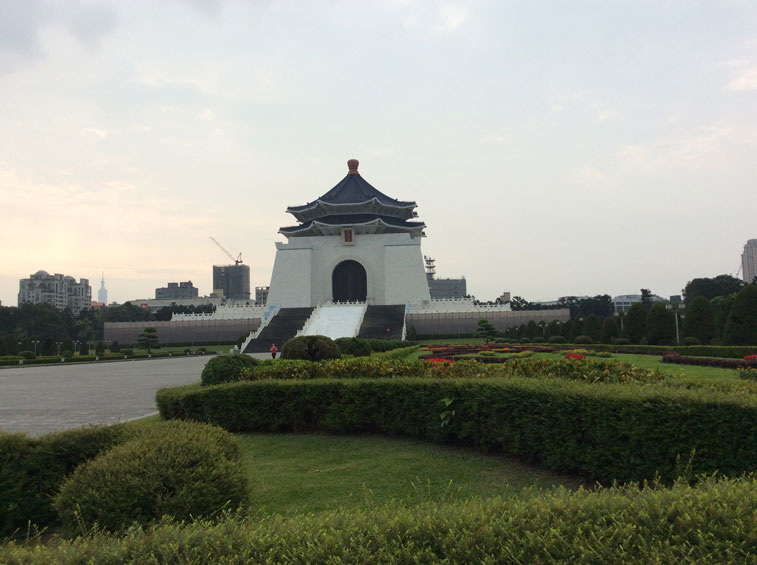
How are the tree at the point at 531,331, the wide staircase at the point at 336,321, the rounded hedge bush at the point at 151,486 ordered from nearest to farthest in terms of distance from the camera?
the rounded hedge bush at the point at 151,486, the tree at the point at 531,331, the wide staircase at the point at 336,321

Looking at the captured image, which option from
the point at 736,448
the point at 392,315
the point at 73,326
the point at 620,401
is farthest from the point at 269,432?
the point at 73,326

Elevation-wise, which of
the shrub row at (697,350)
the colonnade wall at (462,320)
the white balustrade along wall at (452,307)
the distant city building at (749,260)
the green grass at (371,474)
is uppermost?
the distant city building at (749,260)

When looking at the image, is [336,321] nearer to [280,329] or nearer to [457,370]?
[280,329]

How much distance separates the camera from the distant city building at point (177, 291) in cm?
14525

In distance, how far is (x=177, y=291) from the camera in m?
146

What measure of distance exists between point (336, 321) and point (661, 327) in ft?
67.0

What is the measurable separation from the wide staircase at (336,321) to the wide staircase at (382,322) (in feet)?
1.57

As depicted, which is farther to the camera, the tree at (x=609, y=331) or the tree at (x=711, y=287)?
the tree at (x=711, y=287)

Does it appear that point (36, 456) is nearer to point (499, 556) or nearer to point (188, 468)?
point (188, 468)

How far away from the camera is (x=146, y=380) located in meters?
15.0

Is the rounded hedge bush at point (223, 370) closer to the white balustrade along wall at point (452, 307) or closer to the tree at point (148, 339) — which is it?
the tree at point (148, 339)

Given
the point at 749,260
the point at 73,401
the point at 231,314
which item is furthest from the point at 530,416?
the point at 749,260

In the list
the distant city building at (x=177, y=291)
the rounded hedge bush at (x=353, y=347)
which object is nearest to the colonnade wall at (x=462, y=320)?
the rounded hedge bush at (x=353, y=347)

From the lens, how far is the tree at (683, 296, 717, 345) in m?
Result: 18.0
